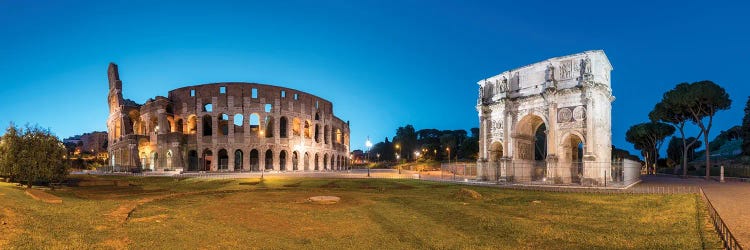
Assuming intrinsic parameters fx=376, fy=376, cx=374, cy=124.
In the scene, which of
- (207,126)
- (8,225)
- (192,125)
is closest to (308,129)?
(207,126)

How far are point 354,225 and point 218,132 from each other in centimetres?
5250

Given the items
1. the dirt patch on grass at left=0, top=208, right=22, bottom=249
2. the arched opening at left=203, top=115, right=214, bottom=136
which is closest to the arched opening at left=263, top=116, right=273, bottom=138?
the arched opening at left=203, top=115, right=214, bottom=136

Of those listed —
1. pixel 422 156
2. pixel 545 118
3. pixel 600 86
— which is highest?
pixel 600 86

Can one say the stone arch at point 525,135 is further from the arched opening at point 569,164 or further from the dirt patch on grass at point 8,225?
the dirt patch on grass at point 8,225

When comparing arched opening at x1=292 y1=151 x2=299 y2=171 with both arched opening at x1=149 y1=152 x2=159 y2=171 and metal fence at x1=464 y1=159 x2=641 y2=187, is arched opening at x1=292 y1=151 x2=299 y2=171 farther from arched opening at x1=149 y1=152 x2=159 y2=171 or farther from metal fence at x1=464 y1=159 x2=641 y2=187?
metal fence at x1=464 y1=159 x2=641 y2=187

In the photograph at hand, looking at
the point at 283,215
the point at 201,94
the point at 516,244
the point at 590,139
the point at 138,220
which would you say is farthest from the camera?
the point at 201,94

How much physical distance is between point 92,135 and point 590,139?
122859mm

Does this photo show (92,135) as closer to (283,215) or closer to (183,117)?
(183,117)

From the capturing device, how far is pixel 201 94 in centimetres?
5628

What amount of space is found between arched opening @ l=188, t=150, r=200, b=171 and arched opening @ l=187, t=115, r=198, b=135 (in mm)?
3191

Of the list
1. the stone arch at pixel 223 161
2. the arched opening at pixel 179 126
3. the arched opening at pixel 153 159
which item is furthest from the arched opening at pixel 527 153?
the arched opening at pixel 153 159

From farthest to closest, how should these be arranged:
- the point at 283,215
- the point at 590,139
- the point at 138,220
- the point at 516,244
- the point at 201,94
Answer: the point at 201,94, the point at 590,139, the point at 283,215, the point at 138,220, the point at 516,244

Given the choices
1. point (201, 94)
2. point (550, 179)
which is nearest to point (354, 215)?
point (550, 179)

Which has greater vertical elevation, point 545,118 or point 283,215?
point 545,118
